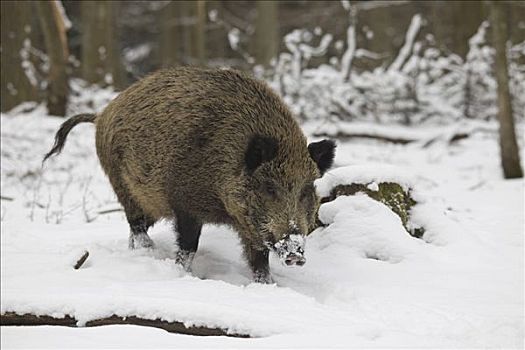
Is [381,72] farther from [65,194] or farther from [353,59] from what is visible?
[65,194]

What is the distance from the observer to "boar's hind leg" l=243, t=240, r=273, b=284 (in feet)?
15.9

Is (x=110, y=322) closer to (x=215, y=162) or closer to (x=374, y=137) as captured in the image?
(x=215, y=162)

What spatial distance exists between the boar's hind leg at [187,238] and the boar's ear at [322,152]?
3.24 ft

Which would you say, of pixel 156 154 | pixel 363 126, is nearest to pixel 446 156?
pixel 363 126

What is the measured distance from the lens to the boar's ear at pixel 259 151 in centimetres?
458

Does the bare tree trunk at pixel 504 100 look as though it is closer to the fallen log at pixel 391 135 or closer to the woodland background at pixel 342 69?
the woodland background at pixel 342 69

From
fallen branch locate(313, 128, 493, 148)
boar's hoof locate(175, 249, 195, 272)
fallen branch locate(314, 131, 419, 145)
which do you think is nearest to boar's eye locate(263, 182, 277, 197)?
boar's hoof locate(175, 249, 195, 272)

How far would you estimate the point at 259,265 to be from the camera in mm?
4867

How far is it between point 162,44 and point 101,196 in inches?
737

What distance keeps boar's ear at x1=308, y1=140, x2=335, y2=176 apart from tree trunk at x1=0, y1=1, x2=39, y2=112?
714 centimetres

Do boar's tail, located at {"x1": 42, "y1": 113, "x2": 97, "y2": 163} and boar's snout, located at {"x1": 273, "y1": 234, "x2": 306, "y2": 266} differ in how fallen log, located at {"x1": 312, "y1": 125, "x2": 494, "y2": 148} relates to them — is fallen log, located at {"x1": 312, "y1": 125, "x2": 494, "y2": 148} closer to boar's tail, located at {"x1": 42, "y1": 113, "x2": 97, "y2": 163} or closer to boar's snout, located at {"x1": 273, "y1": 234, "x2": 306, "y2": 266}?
boar's tail, located at {"x1": 42, "y1": 113, "x2": 97, "y2": 163}

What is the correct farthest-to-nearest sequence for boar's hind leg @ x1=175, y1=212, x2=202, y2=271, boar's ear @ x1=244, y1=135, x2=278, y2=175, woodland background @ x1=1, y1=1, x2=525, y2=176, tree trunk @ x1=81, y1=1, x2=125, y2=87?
1. tree trunk @ x1=81, y1=1, x2=125, y2=87
2. woodland background @ x1=1, y1=1, x2=525, y2=176
3. boar's hind leg @ x1=175, y1=212, x2=202, y2=271
4. boar's ear @ x1=244, y1=135, x2=278, y2=175

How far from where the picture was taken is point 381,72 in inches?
589

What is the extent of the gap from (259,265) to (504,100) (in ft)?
20.3
